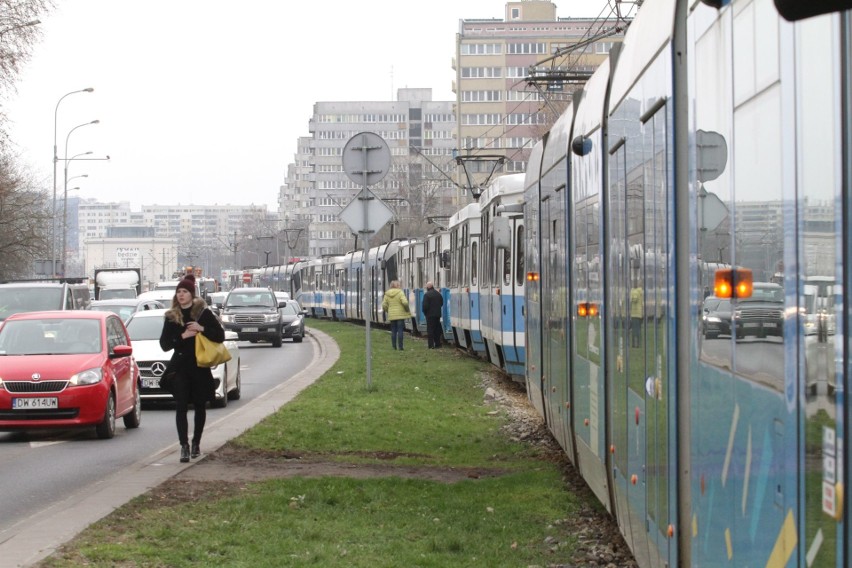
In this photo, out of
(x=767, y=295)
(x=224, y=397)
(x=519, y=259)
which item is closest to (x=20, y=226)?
(x=224, y=397)

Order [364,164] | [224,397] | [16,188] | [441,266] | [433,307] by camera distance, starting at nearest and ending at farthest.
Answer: [364,164] < [224,397] < [433,307] < [441,266] < [16,188]

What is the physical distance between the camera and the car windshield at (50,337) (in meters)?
17.4

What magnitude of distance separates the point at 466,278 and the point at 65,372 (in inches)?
550

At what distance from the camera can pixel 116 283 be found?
206 ft

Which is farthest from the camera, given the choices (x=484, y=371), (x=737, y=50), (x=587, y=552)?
(x=484, y=371)

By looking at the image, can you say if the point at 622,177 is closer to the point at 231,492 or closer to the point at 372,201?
the point at 231,492

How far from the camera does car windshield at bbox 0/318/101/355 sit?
683 inches

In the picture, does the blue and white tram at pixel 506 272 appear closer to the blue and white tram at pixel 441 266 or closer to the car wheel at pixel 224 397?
the car wheel at pixel 224 397

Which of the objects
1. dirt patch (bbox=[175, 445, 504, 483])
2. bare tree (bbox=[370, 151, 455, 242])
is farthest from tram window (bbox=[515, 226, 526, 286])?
bare tree (bbox=[370, 151, 455, 242])

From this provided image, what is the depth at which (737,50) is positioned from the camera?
4066mm

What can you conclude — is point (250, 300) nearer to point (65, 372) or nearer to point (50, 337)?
point (50, 337)

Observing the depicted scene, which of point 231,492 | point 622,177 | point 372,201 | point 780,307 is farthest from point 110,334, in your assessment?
point 780,307

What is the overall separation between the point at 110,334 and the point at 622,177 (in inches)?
467

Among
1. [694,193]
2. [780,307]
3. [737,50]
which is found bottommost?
[780,307]
